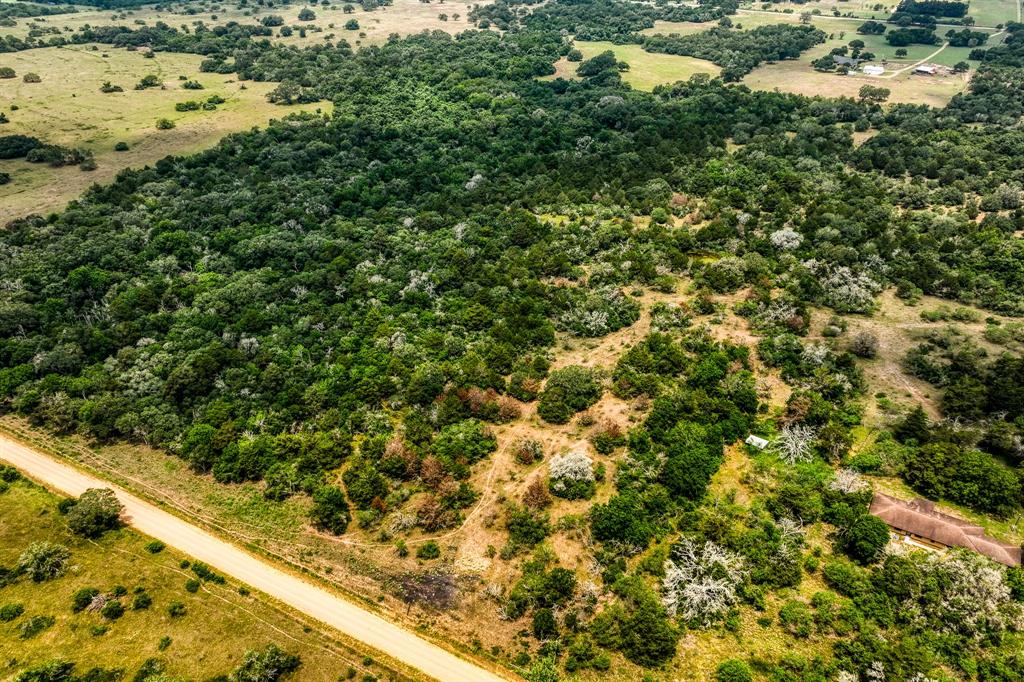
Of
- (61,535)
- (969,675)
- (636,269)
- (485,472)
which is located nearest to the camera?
(969,675)

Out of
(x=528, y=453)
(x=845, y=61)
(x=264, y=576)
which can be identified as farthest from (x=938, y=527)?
(x=845, y=61)

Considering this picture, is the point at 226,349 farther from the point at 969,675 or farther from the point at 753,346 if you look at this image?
the point at 969,675

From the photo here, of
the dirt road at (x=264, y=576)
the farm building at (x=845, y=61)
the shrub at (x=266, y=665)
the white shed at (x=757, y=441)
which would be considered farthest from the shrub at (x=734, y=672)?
the farm building at (x=845, y=61)

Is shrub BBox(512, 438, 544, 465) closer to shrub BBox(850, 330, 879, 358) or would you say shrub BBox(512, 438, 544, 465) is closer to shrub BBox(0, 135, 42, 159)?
shrub BBox(850, 330, 879, 358)

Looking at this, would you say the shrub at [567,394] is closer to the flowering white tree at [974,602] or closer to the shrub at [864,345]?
the shrub at [864,345]

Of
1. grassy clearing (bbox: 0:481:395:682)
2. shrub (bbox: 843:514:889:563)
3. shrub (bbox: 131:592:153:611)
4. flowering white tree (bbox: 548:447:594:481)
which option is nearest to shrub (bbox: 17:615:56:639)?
grassy clearing (bbox: 0:481:395:682)

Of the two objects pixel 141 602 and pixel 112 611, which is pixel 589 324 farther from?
pixel 112 611

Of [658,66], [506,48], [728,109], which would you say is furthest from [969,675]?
[506,48]
